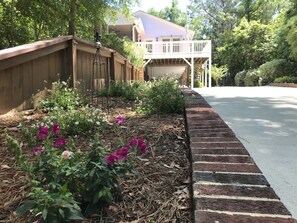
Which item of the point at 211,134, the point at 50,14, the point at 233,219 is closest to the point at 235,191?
the point at 233,219

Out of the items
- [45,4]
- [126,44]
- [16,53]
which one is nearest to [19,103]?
[16,53]

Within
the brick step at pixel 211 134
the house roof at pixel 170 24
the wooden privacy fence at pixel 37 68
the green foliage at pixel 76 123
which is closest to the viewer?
the brick step at pixel 211 134

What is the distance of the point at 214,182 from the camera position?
A: 148 cm

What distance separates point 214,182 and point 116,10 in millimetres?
9231

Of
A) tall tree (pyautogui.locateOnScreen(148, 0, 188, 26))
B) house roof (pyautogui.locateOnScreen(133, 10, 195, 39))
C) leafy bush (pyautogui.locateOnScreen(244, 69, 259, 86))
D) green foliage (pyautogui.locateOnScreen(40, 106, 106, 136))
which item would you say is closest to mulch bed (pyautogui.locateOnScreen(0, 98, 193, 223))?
green foliage (pyautogui.locateOnScreen(40, 106, 106, 136))

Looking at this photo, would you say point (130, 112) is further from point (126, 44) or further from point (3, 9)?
point (126, 44)

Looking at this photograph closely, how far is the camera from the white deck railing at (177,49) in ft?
56.5

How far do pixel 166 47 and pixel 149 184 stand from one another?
16.3 meters

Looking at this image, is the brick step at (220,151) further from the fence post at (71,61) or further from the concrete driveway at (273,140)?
the fence post at (71,61)

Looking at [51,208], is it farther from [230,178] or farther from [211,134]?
[211,134]

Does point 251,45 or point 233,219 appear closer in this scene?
point 233,219

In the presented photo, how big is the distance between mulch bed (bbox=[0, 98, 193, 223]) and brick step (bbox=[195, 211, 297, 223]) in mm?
204

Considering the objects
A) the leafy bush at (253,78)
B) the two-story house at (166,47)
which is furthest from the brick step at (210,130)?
the leafy bush at (253,78)

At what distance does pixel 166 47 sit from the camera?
17.5 m
